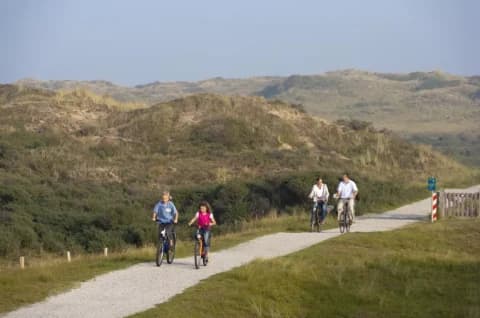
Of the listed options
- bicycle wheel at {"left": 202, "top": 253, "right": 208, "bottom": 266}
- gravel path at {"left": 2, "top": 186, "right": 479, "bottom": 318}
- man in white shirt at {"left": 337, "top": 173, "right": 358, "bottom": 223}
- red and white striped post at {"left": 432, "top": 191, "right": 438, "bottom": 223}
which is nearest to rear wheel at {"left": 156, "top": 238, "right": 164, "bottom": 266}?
gravel path at {"left": 2, "top": 186, "right": 479, "bottom": 318}

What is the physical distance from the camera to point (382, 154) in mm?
67375

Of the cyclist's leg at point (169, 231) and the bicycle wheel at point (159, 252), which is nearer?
the bicycle wheel at point (159, 252)

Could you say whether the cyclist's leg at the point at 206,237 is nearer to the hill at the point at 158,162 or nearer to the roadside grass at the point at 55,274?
the roadside grass at the point at 55,274

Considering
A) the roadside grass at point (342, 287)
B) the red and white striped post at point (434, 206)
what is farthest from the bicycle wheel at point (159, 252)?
the red and white striped post at point (434, 206)

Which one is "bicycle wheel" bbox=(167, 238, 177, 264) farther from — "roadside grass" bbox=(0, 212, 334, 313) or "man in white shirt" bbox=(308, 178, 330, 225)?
"man in white shirt" bbox=(308, 178, 330, 225)

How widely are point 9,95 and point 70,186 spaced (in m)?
31.1

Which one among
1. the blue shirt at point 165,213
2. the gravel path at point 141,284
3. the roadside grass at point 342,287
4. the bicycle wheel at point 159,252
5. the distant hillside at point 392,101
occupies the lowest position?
the roadside grass at point 342,287

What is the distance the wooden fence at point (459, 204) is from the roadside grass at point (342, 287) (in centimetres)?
764

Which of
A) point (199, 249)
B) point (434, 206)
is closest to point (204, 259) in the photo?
point (199, 249)

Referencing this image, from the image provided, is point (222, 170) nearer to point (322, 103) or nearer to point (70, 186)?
point (70, 186)

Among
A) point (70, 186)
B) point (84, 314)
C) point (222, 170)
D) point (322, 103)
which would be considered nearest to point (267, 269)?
point (84, 314)

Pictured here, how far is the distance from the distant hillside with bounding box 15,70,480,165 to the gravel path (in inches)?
2800

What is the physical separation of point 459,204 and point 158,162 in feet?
85.0

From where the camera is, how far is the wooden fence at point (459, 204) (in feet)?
109
